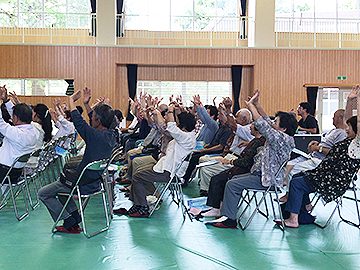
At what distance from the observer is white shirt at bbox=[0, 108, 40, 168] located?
15.9 feet

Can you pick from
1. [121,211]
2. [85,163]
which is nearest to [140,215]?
[121,211]

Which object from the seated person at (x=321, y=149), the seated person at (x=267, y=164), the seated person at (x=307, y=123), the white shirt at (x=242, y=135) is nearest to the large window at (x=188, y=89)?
the seated person at (x=307, y=123)

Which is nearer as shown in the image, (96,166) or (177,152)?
(96,166)

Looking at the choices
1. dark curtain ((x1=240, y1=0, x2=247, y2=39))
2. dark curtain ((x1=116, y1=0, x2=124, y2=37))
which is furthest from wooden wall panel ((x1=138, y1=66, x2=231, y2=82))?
dark curtain ((x1=116, y1=0, x2=124, y2=37))

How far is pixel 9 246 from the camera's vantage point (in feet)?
13.2

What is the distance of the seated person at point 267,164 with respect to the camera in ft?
14.9

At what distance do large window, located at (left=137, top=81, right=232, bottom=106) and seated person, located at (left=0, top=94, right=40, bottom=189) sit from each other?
36.6 ft

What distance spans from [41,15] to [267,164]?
13235mm

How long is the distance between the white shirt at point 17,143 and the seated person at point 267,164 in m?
1.97

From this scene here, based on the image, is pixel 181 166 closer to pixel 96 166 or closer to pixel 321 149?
pixel 96 166

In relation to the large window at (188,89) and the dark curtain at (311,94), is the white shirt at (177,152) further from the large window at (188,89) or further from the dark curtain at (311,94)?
the dark curtain at (311,94)

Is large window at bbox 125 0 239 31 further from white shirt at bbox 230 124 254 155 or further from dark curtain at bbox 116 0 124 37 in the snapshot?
white shirt at bbox 230 124 254 155

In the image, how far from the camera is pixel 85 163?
4359mm

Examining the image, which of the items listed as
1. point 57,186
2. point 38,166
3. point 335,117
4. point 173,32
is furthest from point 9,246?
point 173,32
